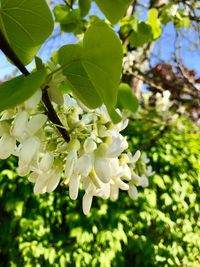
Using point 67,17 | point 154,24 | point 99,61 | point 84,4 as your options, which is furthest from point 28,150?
point 154,24

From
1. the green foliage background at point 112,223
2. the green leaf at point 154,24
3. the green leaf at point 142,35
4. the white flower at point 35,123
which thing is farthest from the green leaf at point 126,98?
the green foliage background at point 112,223

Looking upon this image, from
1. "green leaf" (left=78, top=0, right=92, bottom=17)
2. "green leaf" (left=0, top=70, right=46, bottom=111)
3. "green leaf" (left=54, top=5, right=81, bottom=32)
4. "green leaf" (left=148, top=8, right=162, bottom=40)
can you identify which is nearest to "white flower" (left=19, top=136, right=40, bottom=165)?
"green leaf" (left=0, top=70, right=46, bottom=111)

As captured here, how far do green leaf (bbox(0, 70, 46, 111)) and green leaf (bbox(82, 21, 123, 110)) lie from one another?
0.17 ft

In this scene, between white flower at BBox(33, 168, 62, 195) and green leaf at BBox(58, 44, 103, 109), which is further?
white flower at BBox(33, 168, 62, 195)

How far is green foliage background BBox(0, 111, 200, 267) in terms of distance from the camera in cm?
249

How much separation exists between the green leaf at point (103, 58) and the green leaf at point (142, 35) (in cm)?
130

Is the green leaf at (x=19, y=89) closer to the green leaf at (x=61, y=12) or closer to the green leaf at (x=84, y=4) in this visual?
the green leaf at (x=84, y=4)

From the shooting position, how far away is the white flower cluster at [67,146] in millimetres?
508

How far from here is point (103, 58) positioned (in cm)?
43

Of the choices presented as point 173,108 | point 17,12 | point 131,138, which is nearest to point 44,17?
point 17,12

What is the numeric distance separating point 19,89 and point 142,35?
4.61 feet

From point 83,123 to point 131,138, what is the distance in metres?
2.24

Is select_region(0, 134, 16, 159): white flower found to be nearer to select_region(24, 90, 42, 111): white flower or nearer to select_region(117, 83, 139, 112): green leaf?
select_region(24, 90, 42, 111): white flower

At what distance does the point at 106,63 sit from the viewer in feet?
1.41
